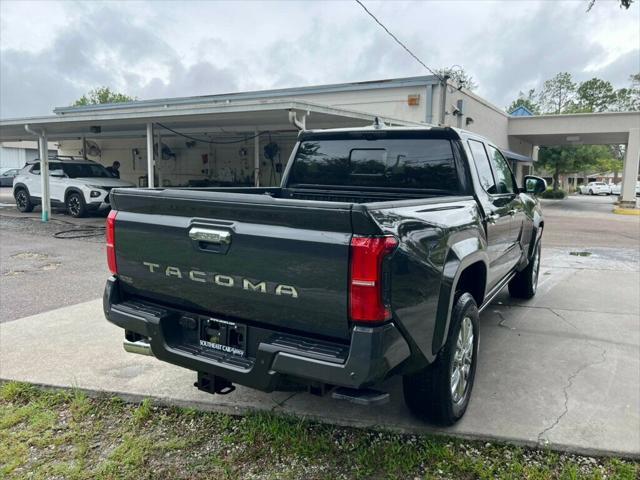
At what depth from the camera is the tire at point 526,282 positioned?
6.25 m

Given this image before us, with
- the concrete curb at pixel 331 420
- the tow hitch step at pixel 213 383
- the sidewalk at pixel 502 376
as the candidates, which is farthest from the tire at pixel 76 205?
the tow hitch step at pixel 213 383

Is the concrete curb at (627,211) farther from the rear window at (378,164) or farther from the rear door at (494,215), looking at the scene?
the rear window at (378,164)

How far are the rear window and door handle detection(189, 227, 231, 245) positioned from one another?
185 cm

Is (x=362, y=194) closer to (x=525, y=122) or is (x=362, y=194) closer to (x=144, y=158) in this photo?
(x=144, y=158)

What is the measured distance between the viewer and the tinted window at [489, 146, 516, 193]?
471cm

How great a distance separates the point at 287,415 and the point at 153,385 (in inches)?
44.5

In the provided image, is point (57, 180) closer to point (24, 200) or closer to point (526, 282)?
point (24, 200)

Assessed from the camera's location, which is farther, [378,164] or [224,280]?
[378,164]

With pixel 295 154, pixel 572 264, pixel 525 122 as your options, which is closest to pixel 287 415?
pixel 295 154

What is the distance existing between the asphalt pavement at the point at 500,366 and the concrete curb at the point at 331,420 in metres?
0.01

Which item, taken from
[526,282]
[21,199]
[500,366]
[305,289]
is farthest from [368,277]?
[21,199]

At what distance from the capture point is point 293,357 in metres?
2.38

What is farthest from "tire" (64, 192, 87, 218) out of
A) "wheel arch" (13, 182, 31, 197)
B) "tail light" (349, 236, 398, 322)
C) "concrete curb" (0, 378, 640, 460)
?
"tail light" (349, 236, 398, 322)

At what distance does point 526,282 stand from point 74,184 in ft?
43.1
